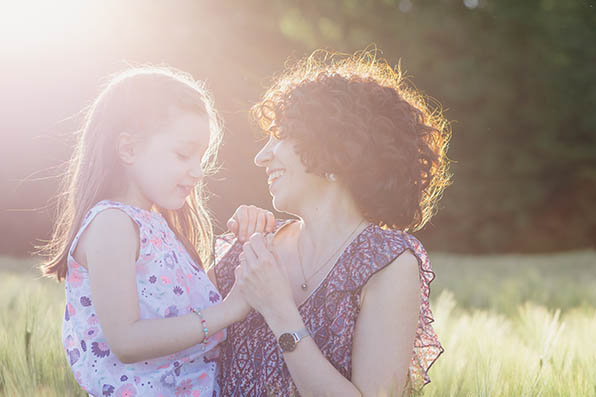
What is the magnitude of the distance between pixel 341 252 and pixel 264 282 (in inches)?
11.4

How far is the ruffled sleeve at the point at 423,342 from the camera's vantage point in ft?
5.73

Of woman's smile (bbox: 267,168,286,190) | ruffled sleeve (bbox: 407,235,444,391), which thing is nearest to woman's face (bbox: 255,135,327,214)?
woman's smile (bbox: 267,168,286,190)

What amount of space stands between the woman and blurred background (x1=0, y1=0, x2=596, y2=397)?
0.37m

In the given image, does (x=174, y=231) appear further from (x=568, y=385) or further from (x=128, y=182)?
(x=568, y=385)

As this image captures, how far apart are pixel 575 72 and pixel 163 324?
11.8 metres

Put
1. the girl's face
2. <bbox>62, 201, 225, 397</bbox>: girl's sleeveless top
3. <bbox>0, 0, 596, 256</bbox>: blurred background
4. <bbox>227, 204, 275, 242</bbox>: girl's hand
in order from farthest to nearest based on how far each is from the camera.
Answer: <bbox>0, 0, 596, 256</bbox>: blurred background < <bbox>227, 204, 275, 242</bbox>: girl's hand < the girl's face < <bbox>62, 201, 225, 397</bbox>: girl's sleeveless top

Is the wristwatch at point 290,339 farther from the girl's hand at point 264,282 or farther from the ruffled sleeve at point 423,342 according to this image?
the ruffled sleeve at point 423,342

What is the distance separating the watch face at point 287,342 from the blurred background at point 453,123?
0.52 metres

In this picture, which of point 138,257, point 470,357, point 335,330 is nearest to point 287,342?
point 335,330

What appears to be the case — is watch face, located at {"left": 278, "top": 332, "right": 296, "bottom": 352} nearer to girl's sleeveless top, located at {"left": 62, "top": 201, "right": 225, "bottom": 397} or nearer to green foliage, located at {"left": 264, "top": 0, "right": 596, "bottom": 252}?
girl's sleeveless top, located at {"left": 62, "top": 201, "right": 225, "bottom": 397}

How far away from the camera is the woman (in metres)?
1.56

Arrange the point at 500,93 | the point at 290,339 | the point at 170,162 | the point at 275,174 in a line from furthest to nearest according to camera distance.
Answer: the point at 500,93, the point at 275,174, the point at 170,162, the point at 290,339

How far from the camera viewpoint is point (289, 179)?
1848 mm

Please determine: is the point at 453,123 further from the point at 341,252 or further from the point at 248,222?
the point at 341,252
